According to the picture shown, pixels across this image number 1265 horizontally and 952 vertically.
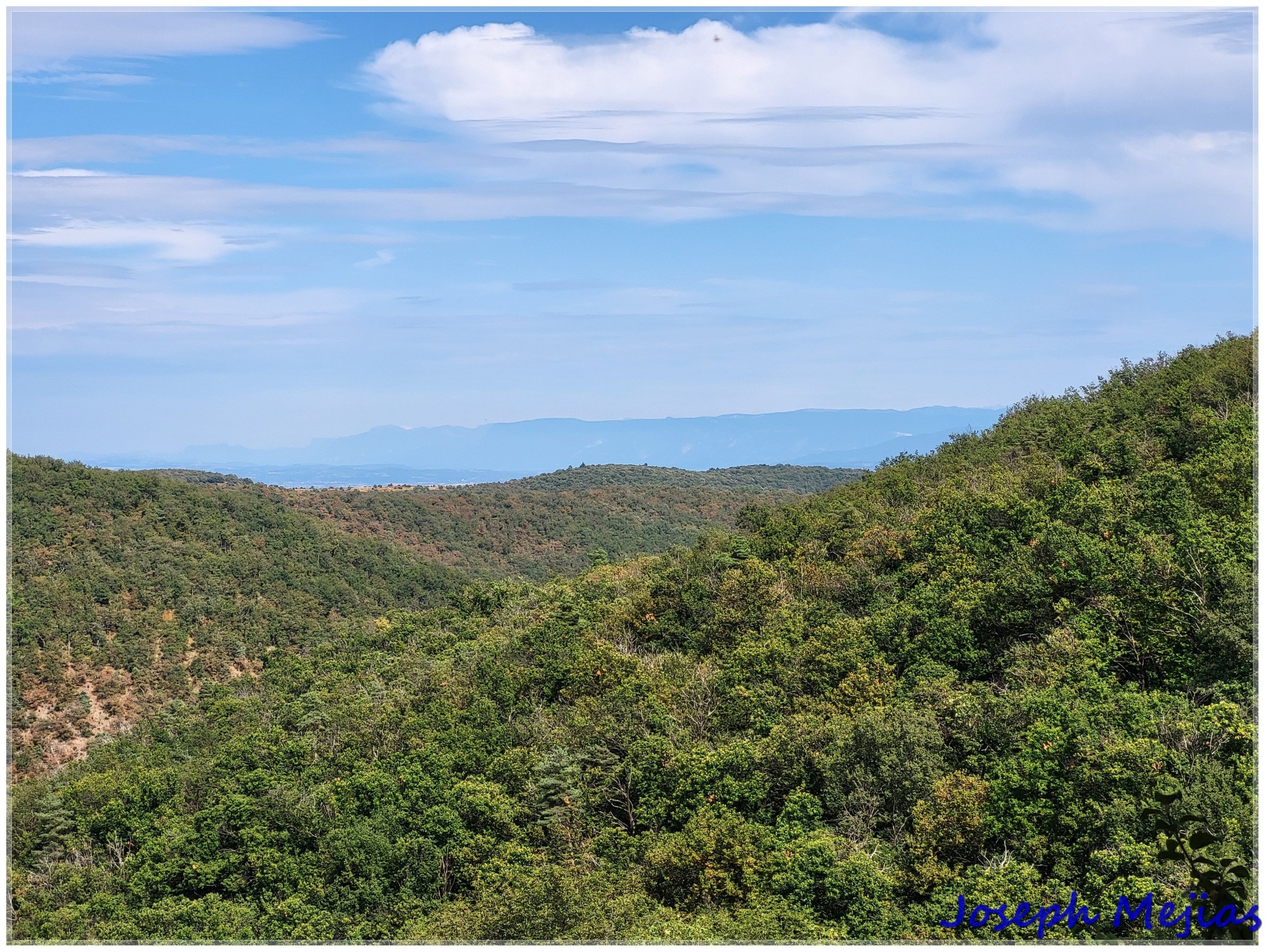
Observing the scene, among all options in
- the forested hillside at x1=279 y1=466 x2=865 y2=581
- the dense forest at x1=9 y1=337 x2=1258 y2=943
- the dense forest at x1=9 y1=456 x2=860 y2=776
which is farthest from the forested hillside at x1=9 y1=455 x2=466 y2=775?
the dense forest at x1=9 y1=337 x2=1258 y2=943

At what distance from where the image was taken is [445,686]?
4112 centimetres

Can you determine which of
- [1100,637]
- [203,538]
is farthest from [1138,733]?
[203,538]

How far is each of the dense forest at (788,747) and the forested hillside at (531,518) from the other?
2462 inches

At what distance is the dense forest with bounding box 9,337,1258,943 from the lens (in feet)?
67.5

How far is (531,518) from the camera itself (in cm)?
13225

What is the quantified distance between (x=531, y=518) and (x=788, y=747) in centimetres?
10686

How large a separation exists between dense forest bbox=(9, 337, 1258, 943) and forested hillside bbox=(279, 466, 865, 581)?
6253 cm

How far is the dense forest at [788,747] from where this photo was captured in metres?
20.6
